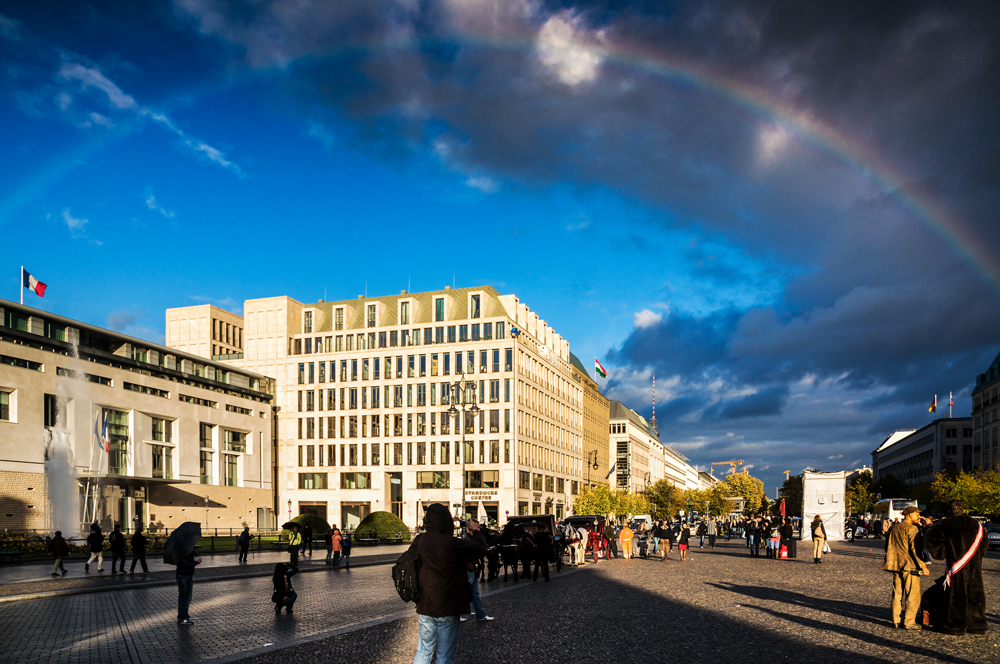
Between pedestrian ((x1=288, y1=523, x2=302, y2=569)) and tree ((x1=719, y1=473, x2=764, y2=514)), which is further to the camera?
tree ((x1=719, y1=473, x2=764, y2=514))

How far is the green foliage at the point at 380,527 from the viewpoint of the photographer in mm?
54188

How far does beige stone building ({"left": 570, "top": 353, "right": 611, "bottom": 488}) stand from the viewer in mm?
117188

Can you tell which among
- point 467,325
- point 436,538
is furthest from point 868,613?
point 467,325

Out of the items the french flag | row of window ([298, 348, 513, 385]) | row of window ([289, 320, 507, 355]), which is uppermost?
the french flag

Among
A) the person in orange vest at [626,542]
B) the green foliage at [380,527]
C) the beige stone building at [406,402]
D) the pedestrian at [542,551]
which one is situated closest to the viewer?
the pedestrian at [542,551]

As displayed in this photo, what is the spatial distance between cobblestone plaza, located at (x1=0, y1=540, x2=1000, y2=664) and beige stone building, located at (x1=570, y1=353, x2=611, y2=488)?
91.7m

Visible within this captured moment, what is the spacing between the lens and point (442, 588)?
7.54 metres

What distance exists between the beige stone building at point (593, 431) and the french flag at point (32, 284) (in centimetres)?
7085

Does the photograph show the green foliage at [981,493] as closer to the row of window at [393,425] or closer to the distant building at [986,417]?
the distant building at [986,417]

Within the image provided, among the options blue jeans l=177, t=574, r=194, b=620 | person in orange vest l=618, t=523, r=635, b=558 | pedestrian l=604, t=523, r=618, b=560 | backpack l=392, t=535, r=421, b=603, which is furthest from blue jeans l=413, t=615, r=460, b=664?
pedestrian l=604, t=523, r=618, b=560

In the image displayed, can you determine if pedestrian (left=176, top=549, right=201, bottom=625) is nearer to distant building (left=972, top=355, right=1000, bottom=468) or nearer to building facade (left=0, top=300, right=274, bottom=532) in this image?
building facade (left=0, top=300, right=274, bottom=532)

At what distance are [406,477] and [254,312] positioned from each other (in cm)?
2804

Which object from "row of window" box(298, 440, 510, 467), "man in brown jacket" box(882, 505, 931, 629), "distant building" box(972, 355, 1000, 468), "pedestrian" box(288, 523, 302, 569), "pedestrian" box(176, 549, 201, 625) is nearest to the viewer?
"man in brown jacket" box(882, 505, 931, 629)

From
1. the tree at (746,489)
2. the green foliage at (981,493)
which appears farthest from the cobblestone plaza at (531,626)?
the tree at (746,489)
